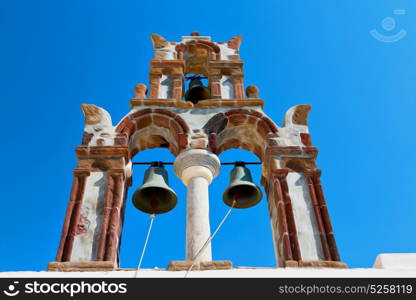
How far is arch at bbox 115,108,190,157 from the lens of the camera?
7.44m

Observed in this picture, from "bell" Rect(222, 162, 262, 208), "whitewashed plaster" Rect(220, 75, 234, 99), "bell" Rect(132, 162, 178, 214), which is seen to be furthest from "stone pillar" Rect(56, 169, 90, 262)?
"whitewashed plaster" Rect(220, 75, 234, 99)

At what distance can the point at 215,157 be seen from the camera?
687 centimetres

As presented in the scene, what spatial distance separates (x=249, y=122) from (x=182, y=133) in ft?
3.86

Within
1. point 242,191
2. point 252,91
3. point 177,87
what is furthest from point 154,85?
point 242,191

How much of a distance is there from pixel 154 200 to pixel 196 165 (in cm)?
84

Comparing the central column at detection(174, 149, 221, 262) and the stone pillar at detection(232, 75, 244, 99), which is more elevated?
the stone pillar at detection(232, 75, 244, 99)

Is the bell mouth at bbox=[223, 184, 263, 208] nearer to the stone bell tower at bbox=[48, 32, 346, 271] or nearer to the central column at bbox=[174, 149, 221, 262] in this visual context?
the stone bell tower at bbox=[48, 32, 346, 271]

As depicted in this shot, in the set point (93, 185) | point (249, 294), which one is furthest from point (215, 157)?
point (249, 294)

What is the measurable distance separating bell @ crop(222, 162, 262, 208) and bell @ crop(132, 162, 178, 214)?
0.81 metres

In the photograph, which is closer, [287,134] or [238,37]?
[287,134]

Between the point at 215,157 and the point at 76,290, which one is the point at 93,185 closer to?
the point at 215,157

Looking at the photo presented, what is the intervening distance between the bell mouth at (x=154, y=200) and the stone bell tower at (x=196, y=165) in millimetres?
245

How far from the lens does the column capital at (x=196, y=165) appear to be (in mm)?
6629

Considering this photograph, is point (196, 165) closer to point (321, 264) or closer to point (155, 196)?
point (155, 196)
